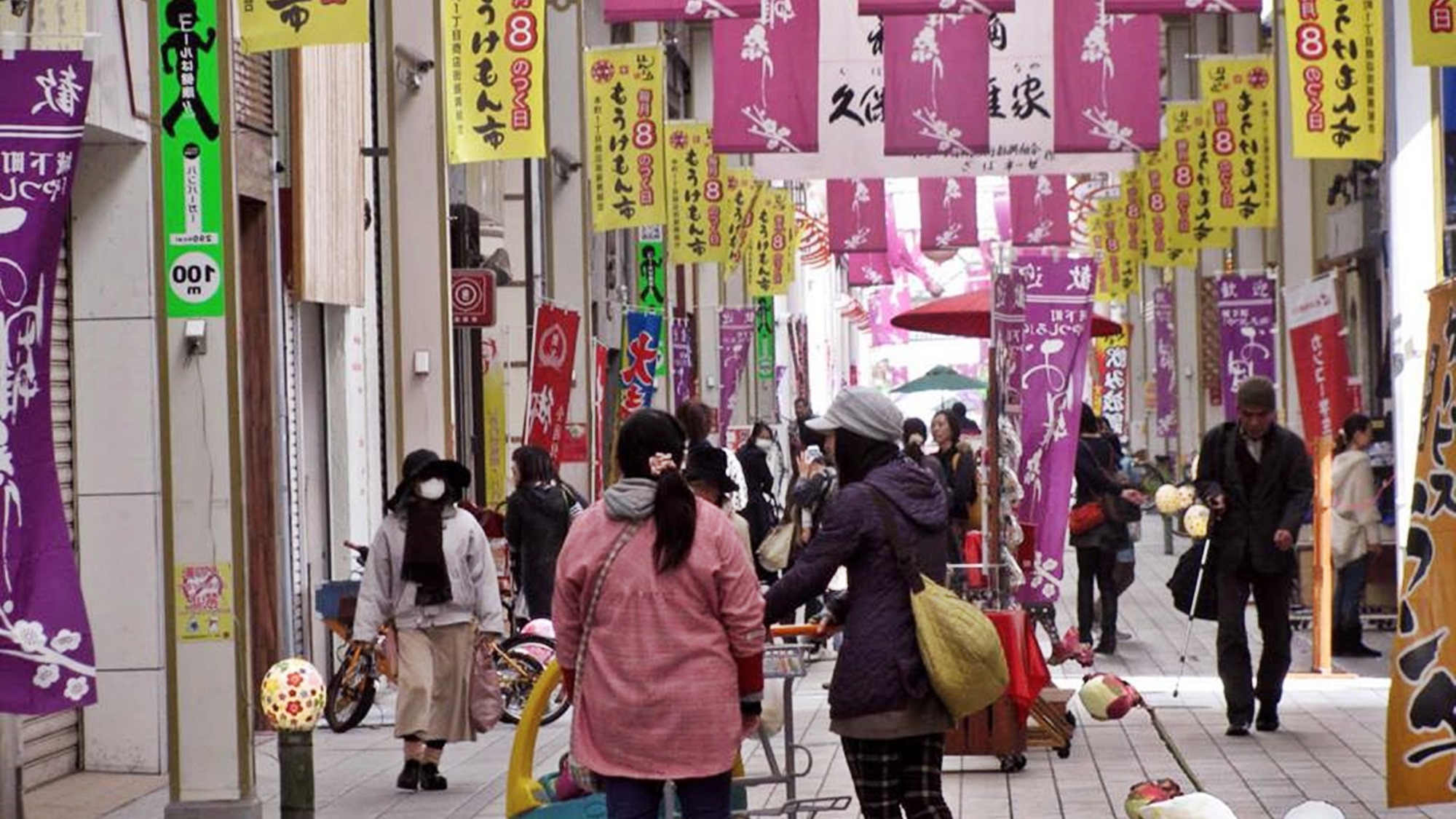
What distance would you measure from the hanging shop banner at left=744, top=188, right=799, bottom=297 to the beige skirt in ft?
89.0

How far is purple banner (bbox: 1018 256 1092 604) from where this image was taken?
638 inches

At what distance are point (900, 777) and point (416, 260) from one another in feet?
38.2

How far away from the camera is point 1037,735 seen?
1405 cm

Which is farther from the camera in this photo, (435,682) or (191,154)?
(435,682)

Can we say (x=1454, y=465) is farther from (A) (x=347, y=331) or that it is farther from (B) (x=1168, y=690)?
(A) (x=347, y=331)

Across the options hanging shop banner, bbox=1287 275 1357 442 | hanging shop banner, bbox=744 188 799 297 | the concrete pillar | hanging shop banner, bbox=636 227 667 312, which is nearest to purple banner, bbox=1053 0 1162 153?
hanging shop banner, bbox=1287 275 1357 442

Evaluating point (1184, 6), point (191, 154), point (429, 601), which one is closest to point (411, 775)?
point (429, 601)

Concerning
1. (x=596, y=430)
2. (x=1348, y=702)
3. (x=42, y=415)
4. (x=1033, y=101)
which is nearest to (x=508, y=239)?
(x=596, y=430)

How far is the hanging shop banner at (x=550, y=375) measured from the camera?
19.5 metres

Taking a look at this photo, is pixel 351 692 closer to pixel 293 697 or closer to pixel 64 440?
pixel 64 440

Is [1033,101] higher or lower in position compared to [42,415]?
higher

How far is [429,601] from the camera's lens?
1329cm

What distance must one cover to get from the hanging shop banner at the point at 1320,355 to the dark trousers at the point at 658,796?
428 inches

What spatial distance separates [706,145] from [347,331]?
13869mm
